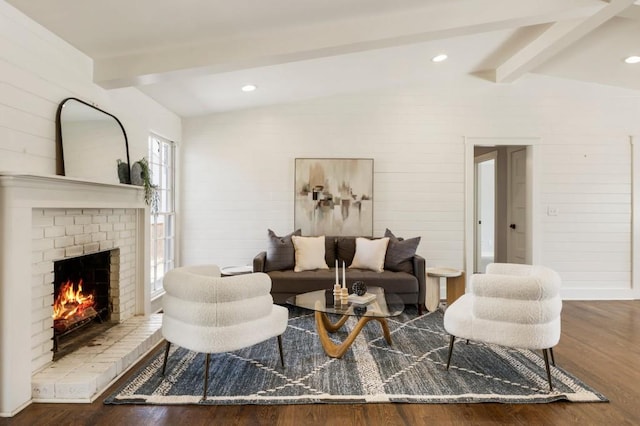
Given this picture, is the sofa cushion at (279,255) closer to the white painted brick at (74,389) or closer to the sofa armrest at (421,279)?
the sofa armrest at (421,279)

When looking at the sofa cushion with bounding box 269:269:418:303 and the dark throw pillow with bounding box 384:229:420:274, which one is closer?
the sofa cushion with bounding box 269:269:418:303

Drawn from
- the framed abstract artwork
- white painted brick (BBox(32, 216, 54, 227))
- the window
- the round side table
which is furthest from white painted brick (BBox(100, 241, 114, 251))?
the round side table

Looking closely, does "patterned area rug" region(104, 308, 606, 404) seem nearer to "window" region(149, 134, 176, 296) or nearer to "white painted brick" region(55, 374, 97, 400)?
"white painted brick" region(55, 374, 97, 400)

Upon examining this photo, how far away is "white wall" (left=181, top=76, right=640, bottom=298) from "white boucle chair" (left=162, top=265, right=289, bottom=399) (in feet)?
8.51

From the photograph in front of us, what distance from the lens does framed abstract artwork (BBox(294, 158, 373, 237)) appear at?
501cm

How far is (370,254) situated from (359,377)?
197 cm

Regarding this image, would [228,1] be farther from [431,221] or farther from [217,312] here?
[431,221]

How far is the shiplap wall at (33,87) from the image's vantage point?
7.25ft

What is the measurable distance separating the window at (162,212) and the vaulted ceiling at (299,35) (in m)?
0.66

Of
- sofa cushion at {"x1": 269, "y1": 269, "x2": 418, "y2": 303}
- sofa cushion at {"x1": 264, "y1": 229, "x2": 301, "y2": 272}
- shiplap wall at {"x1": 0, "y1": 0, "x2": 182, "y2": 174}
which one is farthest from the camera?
sofa cushion at {"x1": 264, "y1": 229, "x2": 301, "y2": 272}

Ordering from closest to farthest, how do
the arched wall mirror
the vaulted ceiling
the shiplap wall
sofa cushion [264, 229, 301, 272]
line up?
the shiplap wall → the vaulted ceiling → the arched wall mirror → sofa cushion [264, 229, 301, 272]

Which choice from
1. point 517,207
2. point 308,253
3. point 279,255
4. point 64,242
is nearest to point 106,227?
point 64,242

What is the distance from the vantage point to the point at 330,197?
16.5ft

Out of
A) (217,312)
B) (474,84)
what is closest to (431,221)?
(474,84)
